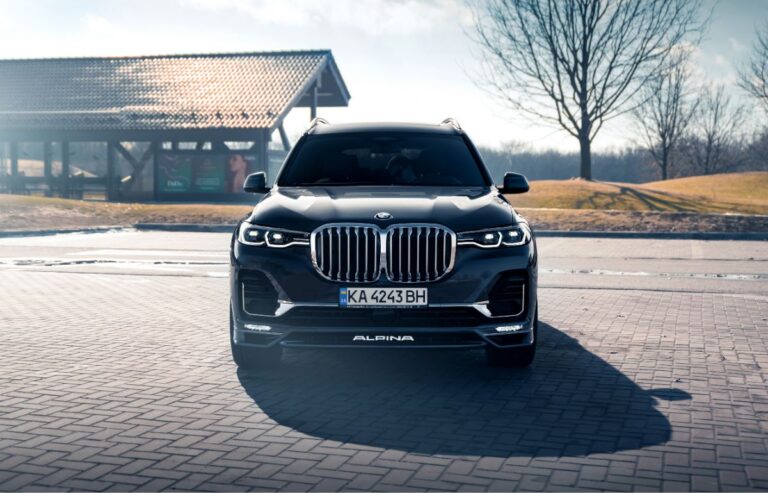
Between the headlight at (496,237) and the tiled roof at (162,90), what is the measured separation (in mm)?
32247

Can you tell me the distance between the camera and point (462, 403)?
577 centimetres

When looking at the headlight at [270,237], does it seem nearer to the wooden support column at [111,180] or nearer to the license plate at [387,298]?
the license plate at [387,298]

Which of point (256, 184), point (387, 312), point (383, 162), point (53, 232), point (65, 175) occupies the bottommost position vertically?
point (53, 232)

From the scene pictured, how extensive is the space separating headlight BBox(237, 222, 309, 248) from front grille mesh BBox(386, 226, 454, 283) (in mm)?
576

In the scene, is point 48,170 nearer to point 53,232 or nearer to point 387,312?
point 53,232

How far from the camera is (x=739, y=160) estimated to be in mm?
84062

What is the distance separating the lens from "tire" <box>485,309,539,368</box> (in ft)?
21.5

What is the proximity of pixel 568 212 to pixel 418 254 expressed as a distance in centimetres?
2282

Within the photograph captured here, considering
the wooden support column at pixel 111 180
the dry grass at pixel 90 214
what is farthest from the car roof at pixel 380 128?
the wooden support column at pixel 111 180

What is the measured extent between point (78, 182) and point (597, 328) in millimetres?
37155

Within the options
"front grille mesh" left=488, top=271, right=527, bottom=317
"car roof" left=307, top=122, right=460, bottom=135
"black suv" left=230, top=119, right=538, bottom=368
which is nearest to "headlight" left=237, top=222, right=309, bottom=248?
"black suv" left=230, top=119, right=538, bottom=368

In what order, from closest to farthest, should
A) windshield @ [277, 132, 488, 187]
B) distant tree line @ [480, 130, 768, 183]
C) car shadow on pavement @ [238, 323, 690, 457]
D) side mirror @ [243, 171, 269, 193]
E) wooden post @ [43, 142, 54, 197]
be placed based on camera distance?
car shadow on pavement @ [238, 323, 690, 457] → windshield @ [277, 132, 488, 187] → side mirror @ [243, 171, 269, 193] → wooden post @ [43, 142, 54, 197] → distant tree line @ [480, 130, 768, 183]

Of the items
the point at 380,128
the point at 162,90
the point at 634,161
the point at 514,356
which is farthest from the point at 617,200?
the point at 634,161

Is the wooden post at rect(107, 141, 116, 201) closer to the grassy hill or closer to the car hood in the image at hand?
the grassy hill
